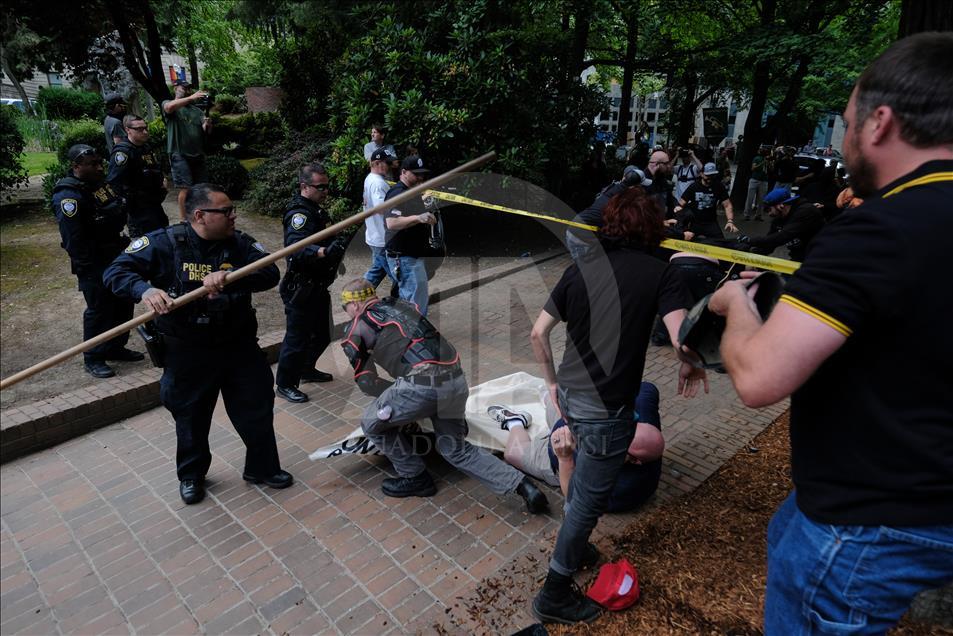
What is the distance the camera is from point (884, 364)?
1336 millimetres

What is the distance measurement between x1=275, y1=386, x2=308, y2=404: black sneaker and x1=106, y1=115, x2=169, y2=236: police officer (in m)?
2.60

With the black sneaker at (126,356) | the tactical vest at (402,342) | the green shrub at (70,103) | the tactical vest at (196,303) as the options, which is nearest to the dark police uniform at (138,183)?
the black sneaker at (126,356)

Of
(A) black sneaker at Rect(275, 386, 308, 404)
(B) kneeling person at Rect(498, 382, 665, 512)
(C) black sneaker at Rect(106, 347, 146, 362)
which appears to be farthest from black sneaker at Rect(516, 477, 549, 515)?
(C) black sneaker at Rect(106, 347, 146, 362)

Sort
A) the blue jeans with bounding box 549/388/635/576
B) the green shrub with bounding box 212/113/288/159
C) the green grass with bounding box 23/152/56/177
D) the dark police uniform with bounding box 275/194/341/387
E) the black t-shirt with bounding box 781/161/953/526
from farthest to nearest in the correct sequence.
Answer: the green shrub with bounding box 212/113/288/159, the green grass with bounding box 23/152/56/177, the dark police uniform with bounding box 275/194/341/387, the blue jeans with bounding box 549/388/635/576, the black t-shirt with bounding box 781/161/953/526

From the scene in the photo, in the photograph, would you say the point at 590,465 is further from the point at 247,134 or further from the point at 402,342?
the point at 247,134

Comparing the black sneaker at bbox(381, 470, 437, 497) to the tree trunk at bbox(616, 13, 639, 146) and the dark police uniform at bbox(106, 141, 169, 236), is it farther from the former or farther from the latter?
the tree trunk at bbox(616, 13, 639, 146)

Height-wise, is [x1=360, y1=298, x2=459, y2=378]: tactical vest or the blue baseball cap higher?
the blue baseball cap

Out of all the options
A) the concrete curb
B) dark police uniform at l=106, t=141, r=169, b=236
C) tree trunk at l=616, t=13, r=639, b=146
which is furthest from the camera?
tree trunk at l=616, t=13, r=639, b=146

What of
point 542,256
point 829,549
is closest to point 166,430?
point 829,549

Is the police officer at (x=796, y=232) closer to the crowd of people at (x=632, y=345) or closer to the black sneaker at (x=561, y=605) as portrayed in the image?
the crowd of people at (x=632, y=345)

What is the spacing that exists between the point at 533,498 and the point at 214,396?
2226 mm

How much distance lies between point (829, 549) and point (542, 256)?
8.72m

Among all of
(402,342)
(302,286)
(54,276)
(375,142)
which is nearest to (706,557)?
(402,342)

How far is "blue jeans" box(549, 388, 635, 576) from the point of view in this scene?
2.70 metres
